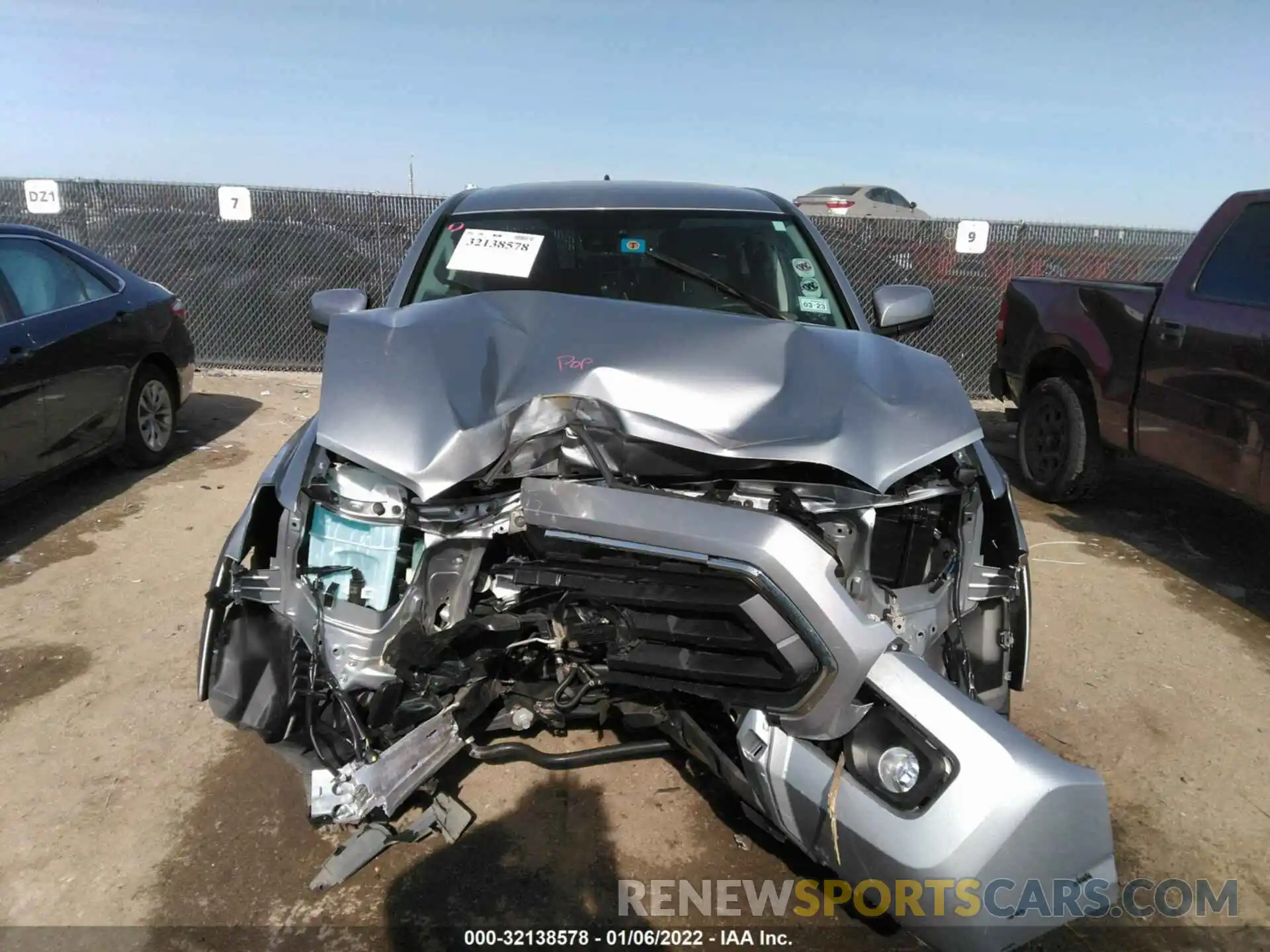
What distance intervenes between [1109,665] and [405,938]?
3115 mm

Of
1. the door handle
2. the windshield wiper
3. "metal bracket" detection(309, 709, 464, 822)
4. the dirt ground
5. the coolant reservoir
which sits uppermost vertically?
the windshield wiper

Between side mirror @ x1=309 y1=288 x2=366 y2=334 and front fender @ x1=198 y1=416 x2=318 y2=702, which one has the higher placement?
side mirror @ x1=309 y1=288 x2=366 y2=334

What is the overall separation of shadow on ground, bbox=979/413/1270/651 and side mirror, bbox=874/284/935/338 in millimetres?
2343

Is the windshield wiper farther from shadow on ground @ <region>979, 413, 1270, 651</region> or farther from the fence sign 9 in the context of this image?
the fence sign 9

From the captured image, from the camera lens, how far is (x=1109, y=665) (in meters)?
3.79

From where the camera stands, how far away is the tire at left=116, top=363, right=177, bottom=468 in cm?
592

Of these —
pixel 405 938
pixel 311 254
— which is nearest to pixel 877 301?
pixel 405 938

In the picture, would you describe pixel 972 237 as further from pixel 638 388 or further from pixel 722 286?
pixel 638 388

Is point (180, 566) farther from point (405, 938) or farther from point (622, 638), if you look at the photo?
point (622, 638)

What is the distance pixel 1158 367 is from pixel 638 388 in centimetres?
402

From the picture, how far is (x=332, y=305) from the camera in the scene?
3336 millimetres

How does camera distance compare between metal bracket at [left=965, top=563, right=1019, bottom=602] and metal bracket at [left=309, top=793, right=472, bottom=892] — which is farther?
metal bracket at [left=965, top=563, right=1019, bottom=602]

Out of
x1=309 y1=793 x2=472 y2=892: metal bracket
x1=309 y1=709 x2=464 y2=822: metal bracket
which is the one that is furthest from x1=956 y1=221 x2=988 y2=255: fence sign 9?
x1=309 y1=709 x2=464 y2=822: metal bracket

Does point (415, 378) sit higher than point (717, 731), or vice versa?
point (415, 378)
